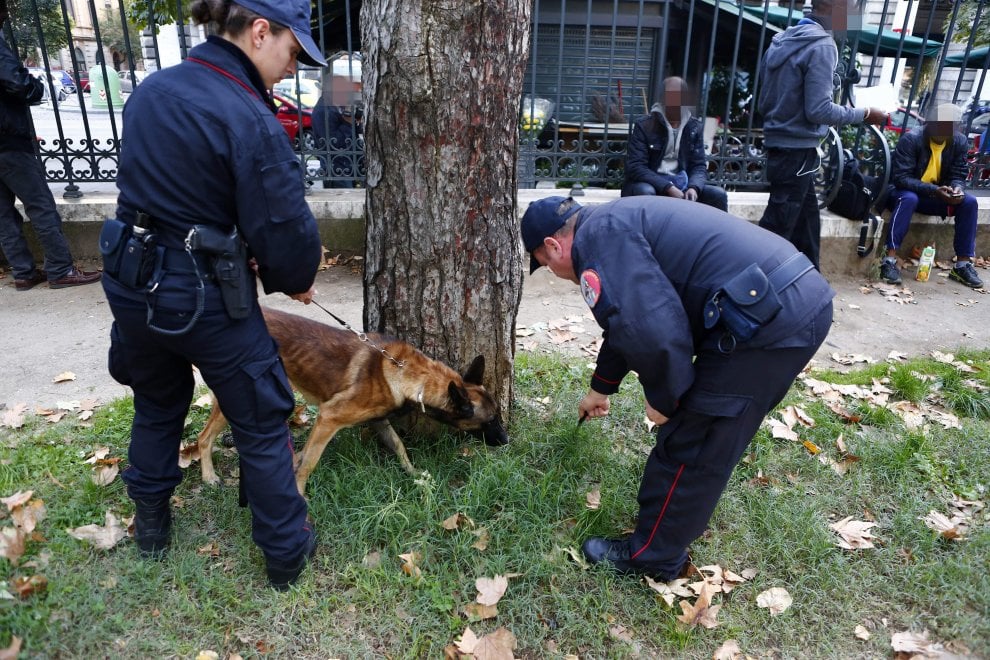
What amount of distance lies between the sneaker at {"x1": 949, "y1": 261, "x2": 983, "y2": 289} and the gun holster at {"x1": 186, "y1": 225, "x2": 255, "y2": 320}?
22.8 ft

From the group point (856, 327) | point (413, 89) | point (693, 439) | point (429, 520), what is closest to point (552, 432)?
point (429, 520)

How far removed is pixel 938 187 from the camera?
21.7 feet

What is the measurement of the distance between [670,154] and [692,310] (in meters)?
4.34

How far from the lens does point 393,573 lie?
2.83 m

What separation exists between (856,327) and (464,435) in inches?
152

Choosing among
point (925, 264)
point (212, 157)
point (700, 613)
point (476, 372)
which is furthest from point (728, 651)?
point (925, 264)

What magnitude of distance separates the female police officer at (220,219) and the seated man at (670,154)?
14.3ft

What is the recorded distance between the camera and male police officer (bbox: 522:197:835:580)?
2.27 m

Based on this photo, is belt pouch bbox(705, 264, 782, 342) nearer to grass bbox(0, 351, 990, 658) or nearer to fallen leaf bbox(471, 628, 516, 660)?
grass bbox(0, 351, 990, 658)

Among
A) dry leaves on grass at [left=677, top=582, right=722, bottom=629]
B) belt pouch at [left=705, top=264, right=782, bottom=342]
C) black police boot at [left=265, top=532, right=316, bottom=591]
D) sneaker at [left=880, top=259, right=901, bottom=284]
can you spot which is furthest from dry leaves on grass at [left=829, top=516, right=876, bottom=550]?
sneaker at [left=880, top=259, right=901, bottom=284]

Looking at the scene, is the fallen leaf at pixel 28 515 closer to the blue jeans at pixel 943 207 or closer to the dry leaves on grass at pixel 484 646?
the dry leaves on grass at pixel 484 646

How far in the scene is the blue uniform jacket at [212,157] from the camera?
2105 mm

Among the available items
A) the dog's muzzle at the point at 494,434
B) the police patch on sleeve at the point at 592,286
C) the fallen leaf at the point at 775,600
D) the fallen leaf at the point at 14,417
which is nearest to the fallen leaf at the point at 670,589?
the fallen leaf at the point at 775,600

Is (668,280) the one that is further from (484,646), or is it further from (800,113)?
(800,113)
